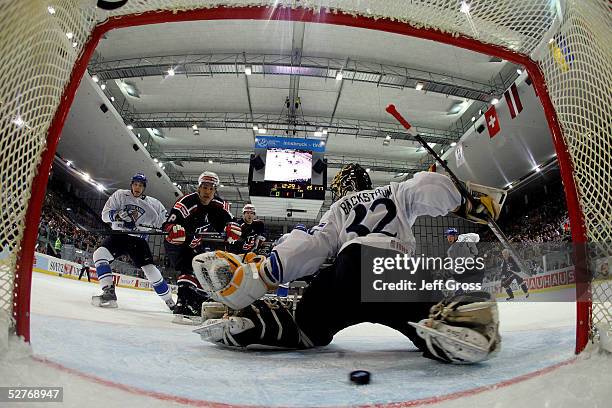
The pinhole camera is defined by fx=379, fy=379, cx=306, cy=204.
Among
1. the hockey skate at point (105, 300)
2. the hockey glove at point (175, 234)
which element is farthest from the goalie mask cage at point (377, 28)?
the hockey skate at point (105, 300)

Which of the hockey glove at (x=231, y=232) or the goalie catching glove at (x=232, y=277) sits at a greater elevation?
the hockey glove at (x=231, y=232)

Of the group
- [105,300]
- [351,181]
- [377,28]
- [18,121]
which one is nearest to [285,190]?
[105,300]

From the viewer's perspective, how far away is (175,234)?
119 inches

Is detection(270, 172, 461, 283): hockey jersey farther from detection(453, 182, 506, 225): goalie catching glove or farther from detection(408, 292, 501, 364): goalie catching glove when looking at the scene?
detection(408, 292, 501, 364): goalie catching glove

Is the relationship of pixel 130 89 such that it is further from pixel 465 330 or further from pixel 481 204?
pixel 465 330

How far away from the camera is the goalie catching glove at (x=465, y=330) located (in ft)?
3.31

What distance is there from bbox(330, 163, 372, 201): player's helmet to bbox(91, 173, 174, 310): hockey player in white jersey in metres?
2.33

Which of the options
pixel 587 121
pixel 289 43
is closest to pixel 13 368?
pixel 587 121

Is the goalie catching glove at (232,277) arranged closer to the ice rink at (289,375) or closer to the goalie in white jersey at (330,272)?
the goalie in white jersey at (330,272)

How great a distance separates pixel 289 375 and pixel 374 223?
0.66 meters

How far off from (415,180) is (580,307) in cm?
68

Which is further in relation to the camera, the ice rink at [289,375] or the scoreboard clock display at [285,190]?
the scoreboard clock display at [285,190]

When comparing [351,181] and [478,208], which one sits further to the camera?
[351,181]

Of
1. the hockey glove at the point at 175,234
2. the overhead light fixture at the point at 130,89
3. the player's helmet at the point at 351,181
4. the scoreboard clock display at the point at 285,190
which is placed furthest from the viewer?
the overhead light fixture at the point at 130,89
